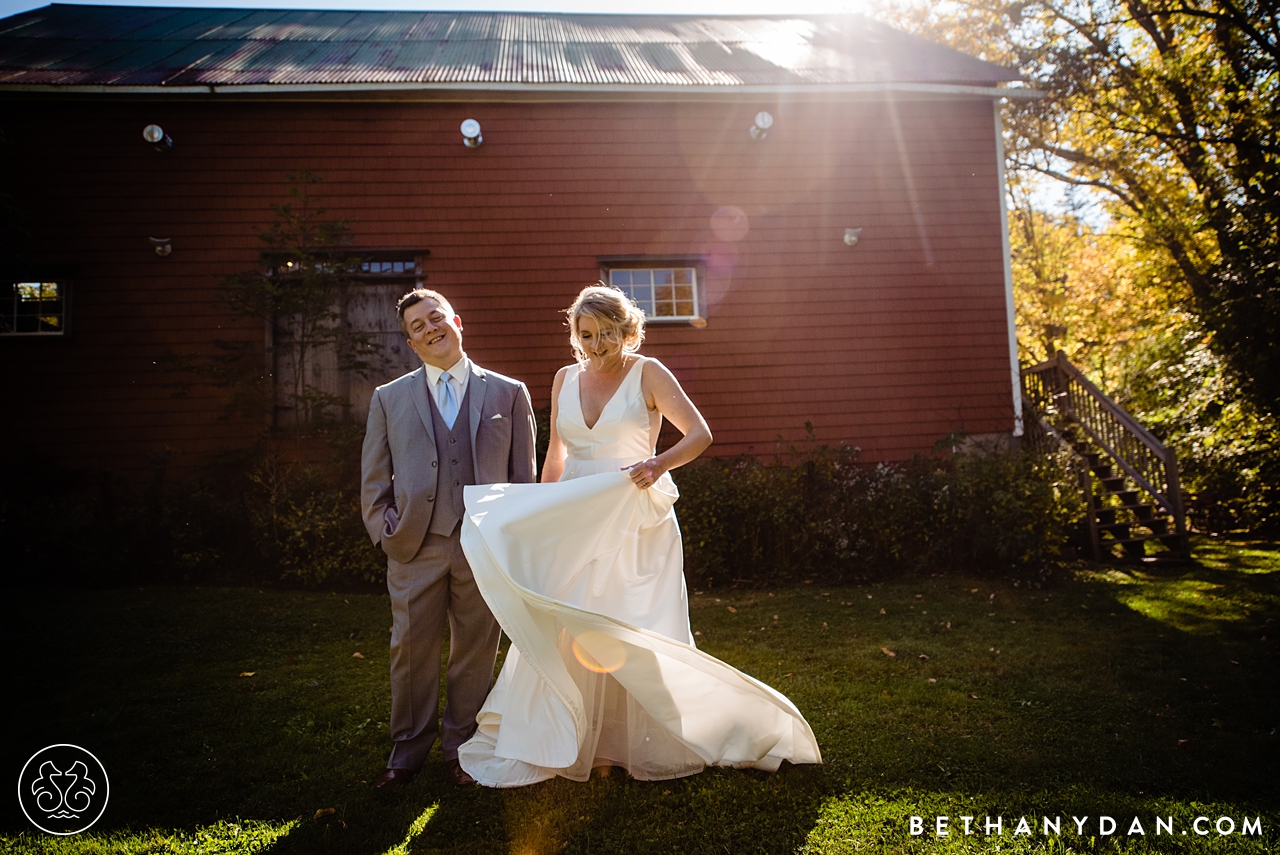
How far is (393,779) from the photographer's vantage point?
316cm

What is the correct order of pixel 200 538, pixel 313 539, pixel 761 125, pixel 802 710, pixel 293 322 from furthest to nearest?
1. pixel 761 125
2. pixel 293 322
3. pixel 200 538
4. pixel 313 539
5. pixel 802 710

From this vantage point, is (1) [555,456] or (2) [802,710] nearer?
(1) [555,456]

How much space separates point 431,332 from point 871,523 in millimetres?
5697

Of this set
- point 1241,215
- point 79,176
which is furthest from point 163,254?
point 1241,215

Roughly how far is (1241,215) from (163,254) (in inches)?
583

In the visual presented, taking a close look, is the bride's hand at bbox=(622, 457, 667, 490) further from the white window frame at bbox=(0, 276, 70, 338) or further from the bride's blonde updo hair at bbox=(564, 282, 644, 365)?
the white window frame at bbox=(0, 276, 70, 338)

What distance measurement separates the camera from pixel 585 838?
107 inches

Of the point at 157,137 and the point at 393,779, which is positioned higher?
the point at 157,137

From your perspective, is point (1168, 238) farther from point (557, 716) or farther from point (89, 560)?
point (89, 560)

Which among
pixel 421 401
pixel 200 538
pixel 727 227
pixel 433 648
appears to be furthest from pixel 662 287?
pixel 433 648

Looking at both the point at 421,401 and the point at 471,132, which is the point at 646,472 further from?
the point at 471,132

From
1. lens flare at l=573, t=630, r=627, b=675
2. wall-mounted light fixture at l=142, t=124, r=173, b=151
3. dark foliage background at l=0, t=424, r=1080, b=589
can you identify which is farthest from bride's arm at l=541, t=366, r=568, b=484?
wall-mounted light fixture at l=142, t=124, r=173, b=151

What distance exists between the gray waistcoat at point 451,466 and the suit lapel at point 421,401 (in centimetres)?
2

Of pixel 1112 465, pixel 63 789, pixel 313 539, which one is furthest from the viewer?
pixel 1112 465
